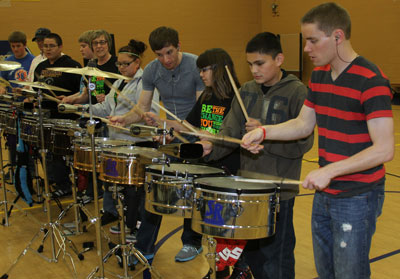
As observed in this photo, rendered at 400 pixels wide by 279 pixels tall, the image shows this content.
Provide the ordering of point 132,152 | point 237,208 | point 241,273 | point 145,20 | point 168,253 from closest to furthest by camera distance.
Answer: point 237,208 → point 241,273 → point 132,152 → point 168,253 → point 145,20

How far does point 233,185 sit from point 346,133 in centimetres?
59

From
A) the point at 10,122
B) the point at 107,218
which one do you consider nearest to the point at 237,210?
the point at 107,218

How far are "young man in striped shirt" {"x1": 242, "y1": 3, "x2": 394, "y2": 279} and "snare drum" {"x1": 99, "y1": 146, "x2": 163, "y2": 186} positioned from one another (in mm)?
1175

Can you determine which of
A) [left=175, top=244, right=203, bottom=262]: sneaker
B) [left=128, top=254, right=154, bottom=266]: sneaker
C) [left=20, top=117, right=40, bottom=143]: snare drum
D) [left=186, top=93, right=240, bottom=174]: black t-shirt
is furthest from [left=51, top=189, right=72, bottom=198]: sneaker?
[left=186, top=93, right=240, bottom=174]: black t-shirt

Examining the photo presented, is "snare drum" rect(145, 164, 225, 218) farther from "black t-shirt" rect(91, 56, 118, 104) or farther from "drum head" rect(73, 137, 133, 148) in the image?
"black t-shirt" rect(91, 56, 118, 104)

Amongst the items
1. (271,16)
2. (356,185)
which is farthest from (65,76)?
(271,16)

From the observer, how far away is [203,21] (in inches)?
509

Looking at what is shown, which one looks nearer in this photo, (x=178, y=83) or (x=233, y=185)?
(x=233, y=185)

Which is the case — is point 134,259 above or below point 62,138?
below

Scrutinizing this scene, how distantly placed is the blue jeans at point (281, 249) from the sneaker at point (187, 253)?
959mm

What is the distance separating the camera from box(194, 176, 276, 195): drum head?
2004 millimetres

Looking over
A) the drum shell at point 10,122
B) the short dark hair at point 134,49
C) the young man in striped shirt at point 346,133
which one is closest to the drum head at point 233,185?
the young man in striped shirt at point 346,133

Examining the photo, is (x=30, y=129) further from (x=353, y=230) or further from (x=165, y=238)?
(x=353, y=230)

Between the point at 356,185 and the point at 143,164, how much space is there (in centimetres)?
135
